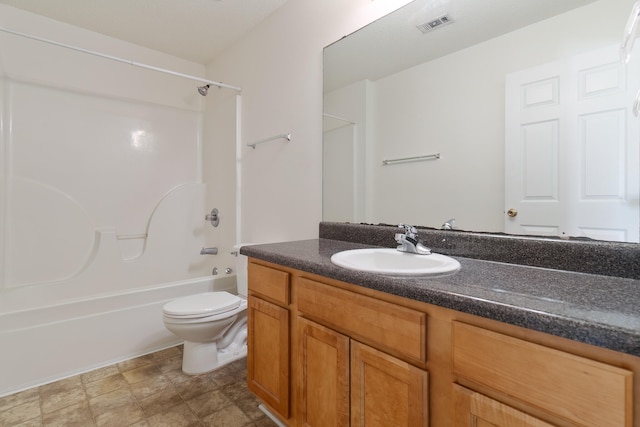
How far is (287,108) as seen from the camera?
2.12 meters

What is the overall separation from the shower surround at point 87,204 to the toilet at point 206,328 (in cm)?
48

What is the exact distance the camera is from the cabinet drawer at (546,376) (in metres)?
0.53

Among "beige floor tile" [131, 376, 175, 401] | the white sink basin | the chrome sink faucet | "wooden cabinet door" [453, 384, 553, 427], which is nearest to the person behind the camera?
"wooden cabinet door" [453, 384, 553, 427]

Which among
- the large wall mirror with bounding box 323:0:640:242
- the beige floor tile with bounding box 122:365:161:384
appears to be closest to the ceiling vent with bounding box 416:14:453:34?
the large wall mirror with bounding box 323:0:640:242

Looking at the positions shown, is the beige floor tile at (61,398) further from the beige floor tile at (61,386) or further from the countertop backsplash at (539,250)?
the countertop backsplash at (539,250)

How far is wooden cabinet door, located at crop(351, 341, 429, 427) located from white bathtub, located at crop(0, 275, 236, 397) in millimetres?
1794

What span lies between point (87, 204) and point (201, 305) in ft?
5.02

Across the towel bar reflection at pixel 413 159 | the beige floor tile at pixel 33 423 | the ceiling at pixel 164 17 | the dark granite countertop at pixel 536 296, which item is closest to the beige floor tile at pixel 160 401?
the beige floor tile at pixel 33 423

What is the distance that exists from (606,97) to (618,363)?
0.84 meters

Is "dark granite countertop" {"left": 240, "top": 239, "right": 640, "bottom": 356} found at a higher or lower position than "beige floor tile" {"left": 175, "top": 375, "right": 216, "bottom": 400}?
higher

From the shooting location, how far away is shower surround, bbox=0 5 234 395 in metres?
1.90

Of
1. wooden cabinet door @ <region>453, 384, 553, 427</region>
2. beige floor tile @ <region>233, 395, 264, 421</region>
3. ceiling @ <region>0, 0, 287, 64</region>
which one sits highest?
ceiling @ <region>0, 0, 287, 64</region>

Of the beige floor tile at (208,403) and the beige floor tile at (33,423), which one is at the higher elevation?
the beige floor tile at (33,423)

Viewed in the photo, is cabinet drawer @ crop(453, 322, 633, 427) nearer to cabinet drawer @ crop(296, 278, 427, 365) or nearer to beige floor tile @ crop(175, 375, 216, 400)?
cabinet drawer @ crop(296, 278, 427, 365)
